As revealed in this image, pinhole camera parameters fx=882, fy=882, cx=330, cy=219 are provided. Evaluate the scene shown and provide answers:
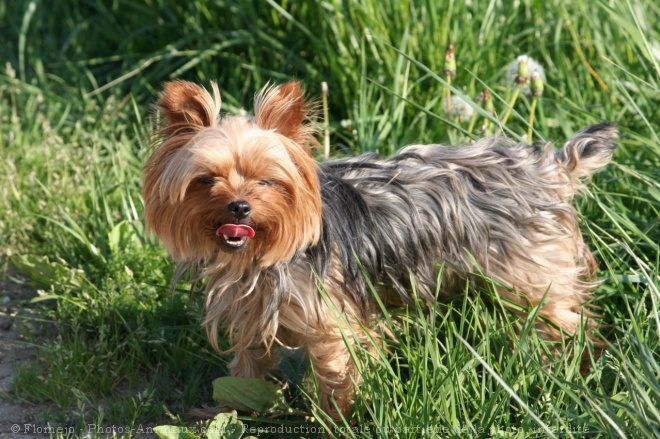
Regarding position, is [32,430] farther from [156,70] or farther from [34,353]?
[156,70]

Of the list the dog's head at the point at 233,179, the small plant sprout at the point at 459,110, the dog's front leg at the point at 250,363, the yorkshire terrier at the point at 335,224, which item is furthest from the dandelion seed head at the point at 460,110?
the dog's front leg at the point at 250,363

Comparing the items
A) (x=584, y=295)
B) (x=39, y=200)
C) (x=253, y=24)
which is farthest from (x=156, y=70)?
(x=584, y=295)

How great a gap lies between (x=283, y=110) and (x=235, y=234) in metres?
0.45

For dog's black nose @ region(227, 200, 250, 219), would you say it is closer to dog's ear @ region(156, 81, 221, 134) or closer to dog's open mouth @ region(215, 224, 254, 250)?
dog's open mouth @ region(215, 224, 254, 250)

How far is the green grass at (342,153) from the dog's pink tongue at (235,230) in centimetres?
61

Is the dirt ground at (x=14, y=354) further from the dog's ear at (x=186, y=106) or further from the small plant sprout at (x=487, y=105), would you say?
the small plant sprout at (x=487, y=105)

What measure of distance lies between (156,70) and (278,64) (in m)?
0.80

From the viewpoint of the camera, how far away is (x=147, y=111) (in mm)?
5496

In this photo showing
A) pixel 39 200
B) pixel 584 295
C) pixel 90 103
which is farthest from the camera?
pixel 90 103

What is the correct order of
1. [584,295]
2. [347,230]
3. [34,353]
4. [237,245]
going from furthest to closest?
[34,353], [584,295], [347,230], [237,245]

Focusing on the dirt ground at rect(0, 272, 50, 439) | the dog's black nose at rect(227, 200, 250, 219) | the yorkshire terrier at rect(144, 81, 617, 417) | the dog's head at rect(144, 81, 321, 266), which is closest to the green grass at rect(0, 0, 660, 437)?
the dirt ground at rect(0, 272, 50, 439)

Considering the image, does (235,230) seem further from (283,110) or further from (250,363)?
(250,363)

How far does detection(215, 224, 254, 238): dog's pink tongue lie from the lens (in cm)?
289

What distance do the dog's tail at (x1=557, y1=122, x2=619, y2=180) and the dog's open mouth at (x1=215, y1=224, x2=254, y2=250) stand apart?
132cm
